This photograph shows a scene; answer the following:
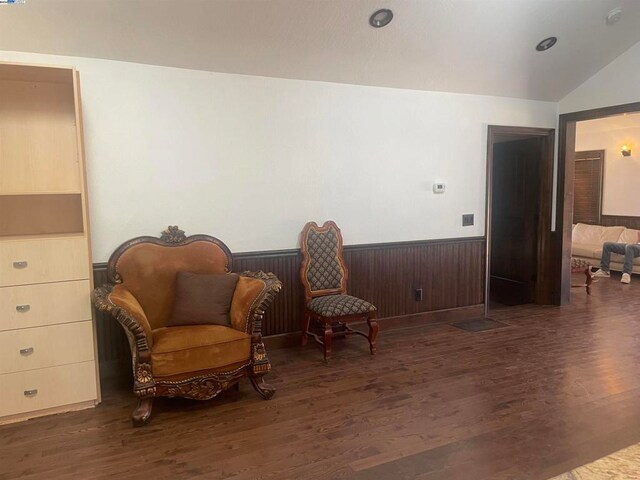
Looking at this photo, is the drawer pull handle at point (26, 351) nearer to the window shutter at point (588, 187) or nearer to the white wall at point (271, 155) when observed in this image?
the white wall at point (271, 155)

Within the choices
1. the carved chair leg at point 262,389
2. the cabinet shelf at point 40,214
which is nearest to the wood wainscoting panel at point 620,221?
the carved chair leg at point 262,389

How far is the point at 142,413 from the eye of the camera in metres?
2.73

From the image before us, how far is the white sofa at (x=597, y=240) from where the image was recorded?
7422 mm

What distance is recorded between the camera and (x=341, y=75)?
13.1 ft

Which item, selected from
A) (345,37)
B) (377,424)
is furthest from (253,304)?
(345,37)

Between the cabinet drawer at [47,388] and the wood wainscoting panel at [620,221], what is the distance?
8.49 m

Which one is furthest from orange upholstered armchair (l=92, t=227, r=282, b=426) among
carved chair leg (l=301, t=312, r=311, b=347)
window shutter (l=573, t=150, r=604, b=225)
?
window shutter (l=573, t=150, r=604, b=225)

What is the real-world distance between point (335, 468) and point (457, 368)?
5.27 ft

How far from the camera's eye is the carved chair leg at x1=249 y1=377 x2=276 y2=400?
305cm

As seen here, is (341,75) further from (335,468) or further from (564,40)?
(335,468)

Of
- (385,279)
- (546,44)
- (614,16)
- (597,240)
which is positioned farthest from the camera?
(597,240)

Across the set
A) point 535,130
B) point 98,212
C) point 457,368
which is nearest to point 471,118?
point 535,130

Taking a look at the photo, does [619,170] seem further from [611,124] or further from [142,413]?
[142,413]

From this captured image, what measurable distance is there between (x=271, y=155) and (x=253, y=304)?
1433mm
